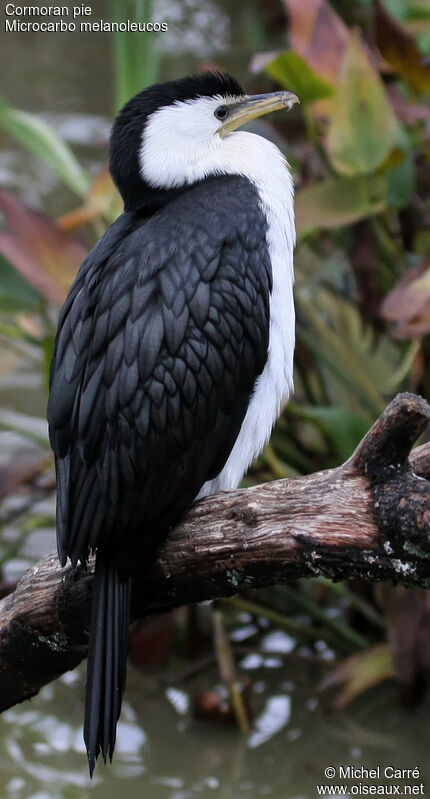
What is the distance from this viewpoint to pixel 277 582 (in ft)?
5.74

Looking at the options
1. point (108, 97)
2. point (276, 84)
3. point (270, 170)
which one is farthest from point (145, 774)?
point (108, 97)

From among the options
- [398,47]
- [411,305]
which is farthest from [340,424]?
[398,47]

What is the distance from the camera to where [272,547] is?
1.69 meters

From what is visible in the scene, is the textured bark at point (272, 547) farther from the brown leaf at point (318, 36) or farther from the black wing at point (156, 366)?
the brown leaf at point (318, 36)

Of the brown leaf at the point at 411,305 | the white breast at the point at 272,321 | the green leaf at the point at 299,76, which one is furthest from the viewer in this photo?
the green leaf at the point at 299,76

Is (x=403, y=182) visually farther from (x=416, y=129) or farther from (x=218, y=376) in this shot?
(x=218, y=376)

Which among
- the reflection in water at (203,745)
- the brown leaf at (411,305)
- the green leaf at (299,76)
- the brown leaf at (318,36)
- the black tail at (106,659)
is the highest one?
the brown leaf at (318,36)

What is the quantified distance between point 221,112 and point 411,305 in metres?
0.66

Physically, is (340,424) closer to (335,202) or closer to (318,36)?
(335,202)

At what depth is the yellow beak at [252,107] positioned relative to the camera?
2.29 m

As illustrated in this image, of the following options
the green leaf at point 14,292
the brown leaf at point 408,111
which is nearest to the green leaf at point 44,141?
the green leaf at point 14,292

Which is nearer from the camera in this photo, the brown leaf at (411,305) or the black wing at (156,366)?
the black wing at (156,366)

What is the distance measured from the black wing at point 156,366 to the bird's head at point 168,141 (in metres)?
0.11

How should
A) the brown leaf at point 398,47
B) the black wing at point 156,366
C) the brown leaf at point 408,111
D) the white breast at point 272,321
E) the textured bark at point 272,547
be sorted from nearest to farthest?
1. the textured bark at point 272,547
2. the black wing at point 156,366
3. the white breast at point 272,321
4. the brown leaf at point 398,47
5. the brown leaf at point 408,111
